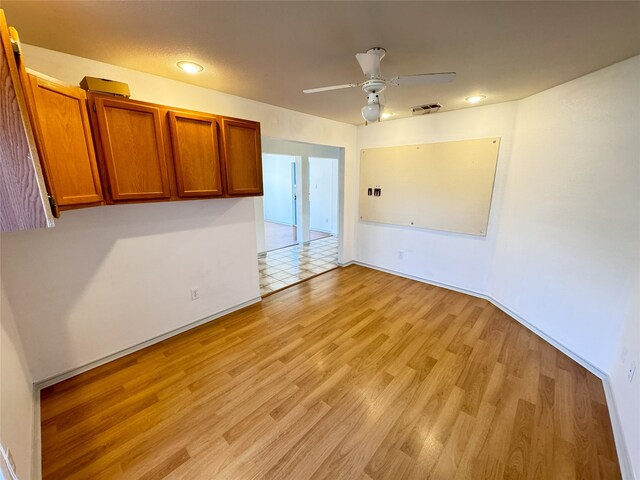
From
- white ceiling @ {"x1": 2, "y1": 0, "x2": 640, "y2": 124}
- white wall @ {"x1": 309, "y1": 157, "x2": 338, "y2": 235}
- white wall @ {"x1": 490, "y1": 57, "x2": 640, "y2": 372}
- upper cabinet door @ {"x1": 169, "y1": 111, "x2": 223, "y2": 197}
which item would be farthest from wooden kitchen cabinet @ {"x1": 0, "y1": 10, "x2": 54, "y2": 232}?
white wall @ {"x1": 309, "y1": 157, "x2": 338, "y2": 235}

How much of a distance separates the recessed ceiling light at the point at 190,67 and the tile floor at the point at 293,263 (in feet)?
8.43

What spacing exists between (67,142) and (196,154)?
821 millimetres

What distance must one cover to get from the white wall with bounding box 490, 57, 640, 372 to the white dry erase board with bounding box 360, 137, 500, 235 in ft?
1.13

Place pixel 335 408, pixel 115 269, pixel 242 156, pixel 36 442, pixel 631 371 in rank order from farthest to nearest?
pixel 242 156
pixel 115 269
pixel 335 408
pixel 631 371
pixel 36 442

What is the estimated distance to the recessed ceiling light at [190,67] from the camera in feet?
6.41

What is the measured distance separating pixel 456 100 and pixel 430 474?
10.9 ft

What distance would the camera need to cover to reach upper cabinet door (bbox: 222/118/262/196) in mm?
2391

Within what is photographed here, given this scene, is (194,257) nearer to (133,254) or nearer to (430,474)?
(133,254)

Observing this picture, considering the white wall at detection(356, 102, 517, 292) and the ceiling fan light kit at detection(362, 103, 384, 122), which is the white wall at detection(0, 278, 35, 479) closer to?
the ceiling fan light kit at detection(362, 103, 384, 122)

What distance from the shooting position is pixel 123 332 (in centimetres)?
226

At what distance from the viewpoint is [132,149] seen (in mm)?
1877

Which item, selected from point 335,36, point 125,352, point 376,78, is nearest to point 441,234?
point 376,78

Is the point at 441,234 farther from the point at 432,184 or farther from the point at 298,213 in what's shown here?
the point at 298,213

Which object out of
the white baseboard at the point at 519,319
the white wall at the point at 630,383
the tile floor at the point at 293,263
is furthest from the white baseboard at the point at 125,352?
the white wall at the point at 630,383
